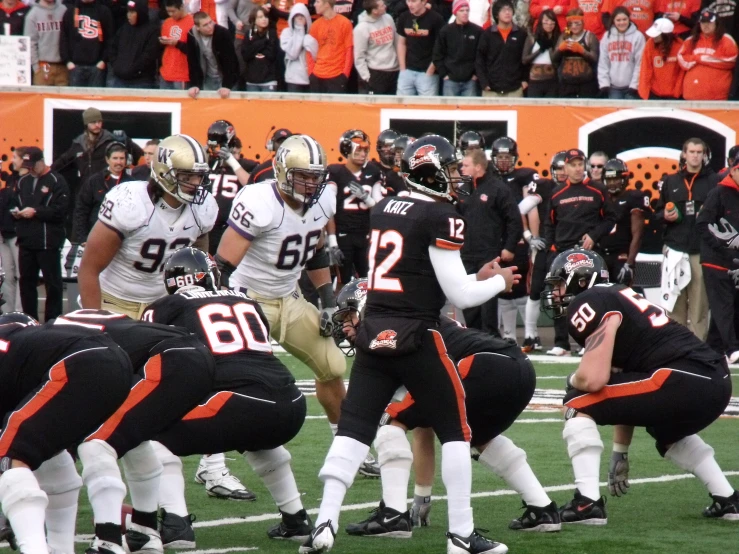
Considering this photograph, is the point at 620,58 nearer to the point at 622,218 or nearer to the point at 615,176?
the point at 615,176

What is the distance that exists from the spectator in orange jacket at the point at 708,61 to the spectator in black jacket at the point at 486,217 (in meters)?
2.77

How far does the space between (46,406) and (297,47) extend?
9.64 metres

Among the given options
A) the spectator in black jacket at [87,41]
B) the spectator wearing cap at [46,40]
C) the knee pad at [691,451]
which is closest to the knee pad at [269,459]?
the knee pad at [691,451]

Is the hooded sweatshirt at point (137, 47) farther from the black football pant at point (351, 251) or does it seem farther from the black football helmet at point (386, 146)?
the black football pant at point (351, 251)

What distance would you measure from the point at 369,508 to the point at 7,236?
7274 millimetres

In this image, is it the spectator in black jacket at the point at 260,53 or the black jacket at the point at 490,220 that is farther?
the spectator in black jacket at the point at 260,53

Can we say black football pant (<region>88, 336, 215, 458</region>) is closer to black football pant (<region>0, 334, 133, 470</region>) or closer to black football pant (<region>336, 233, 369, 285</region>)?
black football pant (<region>0, 334, 133, 470</region>)

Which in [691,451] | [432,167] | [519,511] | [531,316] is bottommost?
[531,316]

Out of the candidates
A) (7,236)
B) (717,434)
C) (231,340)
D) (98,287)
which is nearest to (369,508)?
(231,340)

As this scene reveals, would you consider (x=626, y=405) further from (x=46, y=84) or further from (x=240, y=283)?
(x=46, y=84)

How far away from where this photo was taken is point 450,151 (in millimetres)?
4895

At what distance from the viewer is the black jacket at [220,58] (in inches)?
514

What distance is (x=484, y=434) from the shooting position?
16.8 feet

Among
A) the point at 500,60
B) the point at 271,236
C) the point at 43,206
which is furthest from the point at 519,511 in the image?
the point at 500,60
